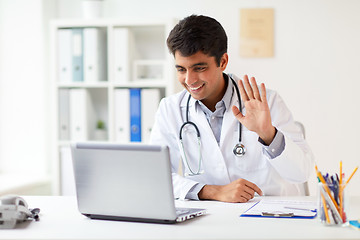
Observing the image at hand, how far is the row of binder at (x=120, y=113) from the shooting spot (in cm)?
331

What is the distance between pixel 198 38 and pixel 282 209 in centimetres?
73

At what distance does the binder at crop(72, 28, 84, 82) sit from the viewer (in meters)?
3.36

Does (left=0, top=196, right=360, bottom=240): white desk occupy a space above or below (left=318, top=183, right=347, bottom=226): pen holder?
below

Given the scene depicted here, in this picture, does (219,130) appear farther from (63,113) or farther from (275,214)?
(63,113)

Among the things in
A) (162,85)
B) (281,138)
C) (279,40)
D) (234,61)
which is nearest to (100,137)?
(162,85)

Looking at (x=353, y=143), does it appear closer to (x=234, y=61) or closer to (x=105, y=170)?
(x=234, y=61)

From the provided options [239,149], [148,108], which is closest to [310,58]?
[148,108]

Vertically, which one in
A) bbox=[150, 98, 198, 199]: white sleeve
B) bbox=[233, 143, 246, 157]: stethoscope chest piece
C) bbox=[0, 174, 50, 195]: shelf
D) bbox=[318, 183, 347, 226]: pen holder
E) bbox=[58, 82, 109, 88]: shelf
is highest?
bbox=[58, 82, 109, 88]: shelf

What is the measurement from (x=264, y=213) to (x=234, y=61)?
1915 mm

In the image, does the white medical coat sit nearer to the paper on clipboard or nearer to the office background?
the paper on clipboard

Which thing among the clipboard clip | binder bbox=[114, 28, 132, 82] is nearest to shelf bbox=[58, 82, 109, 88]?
binder bbox=[114, 28, 132, 82]

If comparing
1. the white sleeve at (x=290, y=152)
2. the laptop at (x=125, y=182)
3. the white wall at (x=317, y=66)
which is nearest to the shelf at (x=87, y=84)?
the white wall at (x=317, y=66)

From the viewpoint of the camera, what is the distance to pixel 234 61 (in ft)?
11.2

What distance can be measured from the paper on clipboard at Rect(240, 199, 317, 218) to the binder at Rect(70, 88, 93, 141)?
5.82ft
